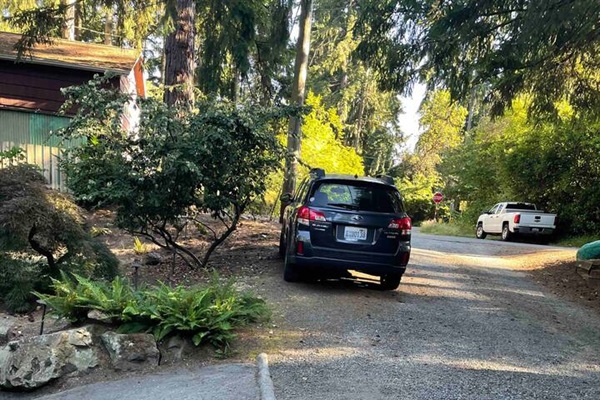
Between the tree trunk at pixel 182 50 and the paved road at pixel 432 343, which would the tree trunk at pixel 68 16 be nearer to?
the tree trunk at pixel 182 50

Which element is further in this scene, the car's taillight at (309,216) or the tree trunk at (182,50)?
the tree trunk at (182,50)

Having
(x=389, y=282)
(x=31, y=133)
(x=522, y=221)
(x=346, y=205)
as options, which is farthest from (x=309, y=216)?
(x=522, y=221)

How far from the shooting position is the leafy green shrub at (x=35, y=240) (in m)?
6.98

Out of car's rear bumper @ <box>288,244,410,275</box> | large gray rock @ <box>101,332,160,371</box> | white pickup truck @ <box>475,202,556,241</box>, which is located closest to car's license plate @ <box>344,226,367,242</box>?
car's rear bumper @ <box>288,244,410,275</box>

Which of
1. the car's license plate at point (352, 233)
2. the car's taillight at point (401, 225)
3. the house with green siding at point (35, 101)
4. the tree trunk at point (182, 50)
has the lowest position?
the car's license plate at point (352, 233)

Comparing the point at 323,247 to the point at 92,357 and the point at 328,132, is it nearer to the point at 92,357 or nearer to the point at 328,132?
the point at 92,357

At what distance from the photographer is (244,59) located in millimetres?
14531

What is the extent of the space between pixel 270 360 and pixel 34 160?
12.1m

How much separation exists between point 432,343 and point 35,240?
5.51 m

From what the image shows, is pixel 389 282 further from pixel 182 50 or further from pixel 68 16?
pixel 68 16

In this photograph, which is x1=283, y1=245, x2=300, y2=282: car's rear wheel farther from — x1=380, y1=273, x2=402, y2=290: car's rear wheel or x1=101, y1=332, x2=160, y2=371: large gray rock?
x1=101, y1=332, x2=160, y2=371: large gray rock

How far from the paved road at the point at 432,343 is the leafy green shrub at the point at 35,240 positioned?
2856 millimetres

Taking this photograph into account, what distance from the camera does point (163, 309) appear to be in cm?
562

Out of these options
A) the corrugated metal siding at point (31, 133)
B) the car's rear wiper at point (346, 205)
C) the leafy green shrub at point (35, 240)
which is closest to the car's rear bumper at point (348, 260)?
the car's rear wiper at point (346, 205)
